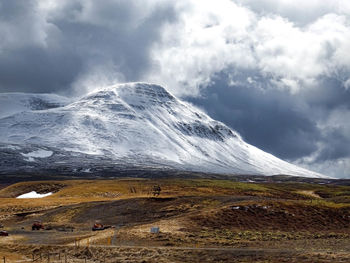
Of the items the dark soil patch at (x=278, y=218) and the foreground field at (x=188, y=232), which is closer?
the foreground field at (x=188, y=232)

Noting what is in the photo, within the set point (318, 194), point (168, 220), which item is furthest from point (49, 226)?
point (318, 194)

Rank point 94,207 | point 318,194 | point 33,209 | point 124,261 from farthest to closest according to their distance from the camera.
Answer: point 318,194 < point 33,209 < point 94,207 < point 124,261

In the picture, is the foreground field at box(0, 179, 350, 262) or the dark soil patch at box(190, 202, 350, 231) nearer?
the foreground field at box(0, 179, 350, 262)

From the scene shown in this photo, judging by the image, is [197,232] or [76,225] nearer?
[197,232]

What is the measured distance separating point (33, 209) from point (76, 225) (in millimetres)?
30798

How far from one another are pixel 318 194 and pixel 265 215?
3618 inches

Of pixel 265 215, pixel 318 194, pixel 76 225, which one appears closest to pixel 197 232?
pixel 265 215

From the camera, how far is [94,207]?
94500mm

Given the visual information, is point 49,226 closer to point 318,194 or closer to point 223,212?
point 223,212

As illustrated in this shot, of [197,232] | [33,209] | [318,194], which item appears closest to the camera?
[197,232]

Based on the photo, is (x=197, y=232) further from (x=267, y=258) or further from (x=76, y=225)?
(x=76, y=225)

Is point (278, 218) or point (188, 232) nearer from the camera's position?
point (188, 232)

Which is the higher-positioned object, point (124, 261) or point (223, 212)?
point (223, 212)

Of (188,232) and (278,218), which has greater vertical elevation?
(278,218)
